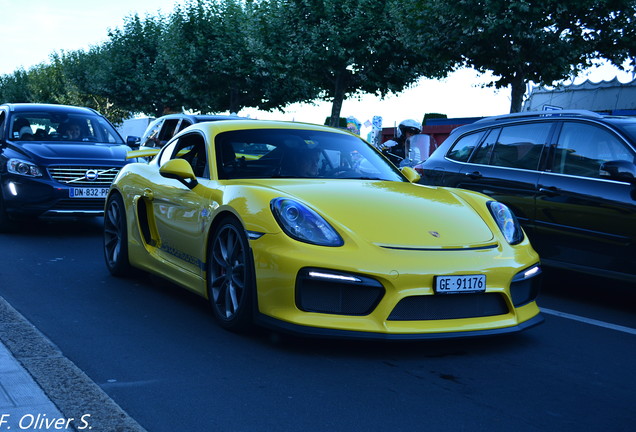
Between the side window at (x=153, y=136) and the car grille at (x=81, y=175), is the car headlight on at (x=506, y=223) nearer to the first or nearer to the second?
the car grille at (x=81, y=175)

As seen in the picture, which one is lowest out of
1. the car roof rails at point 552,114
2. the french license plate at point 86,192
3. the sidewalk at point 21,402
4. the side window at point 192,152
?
the french license plate at point 86,192

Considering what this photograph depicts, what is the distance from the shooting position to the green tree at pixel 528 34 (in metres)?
23.2

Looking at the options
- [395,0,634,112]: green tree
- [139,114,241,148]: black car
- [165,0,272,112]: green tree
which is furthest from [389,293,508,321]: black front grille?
[165,0,272,112]: green tree

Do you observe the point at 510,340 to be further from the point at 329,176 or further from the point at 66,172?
the point at 66,172

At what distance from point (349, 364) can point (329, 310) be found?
0.31m

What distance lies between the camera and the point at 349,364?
4.53 metres

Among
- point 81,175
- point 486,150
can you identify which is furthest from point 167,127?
point 486,150

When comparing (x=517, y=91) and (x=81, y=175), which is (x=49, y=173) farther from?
(x=517, y=91)

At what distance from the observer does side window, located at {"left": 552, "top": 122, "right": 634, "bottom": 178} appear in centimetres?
673

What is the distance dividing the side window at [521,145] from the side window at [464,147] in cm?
31

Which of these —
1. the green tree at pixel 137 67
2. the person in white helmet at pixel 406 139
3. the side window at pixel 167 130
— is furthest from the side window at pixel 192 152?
the green tree at pixel 137 67

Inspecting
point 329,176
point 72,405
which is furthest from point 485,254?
point 72,405

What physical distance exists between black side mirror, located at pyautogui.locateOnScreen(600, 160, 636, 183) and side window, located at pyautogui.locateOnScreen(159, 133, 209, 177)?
2958 mm

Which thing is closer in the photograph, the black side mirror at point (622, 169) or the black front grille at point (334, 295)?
the black front grille at point (334, 295)
